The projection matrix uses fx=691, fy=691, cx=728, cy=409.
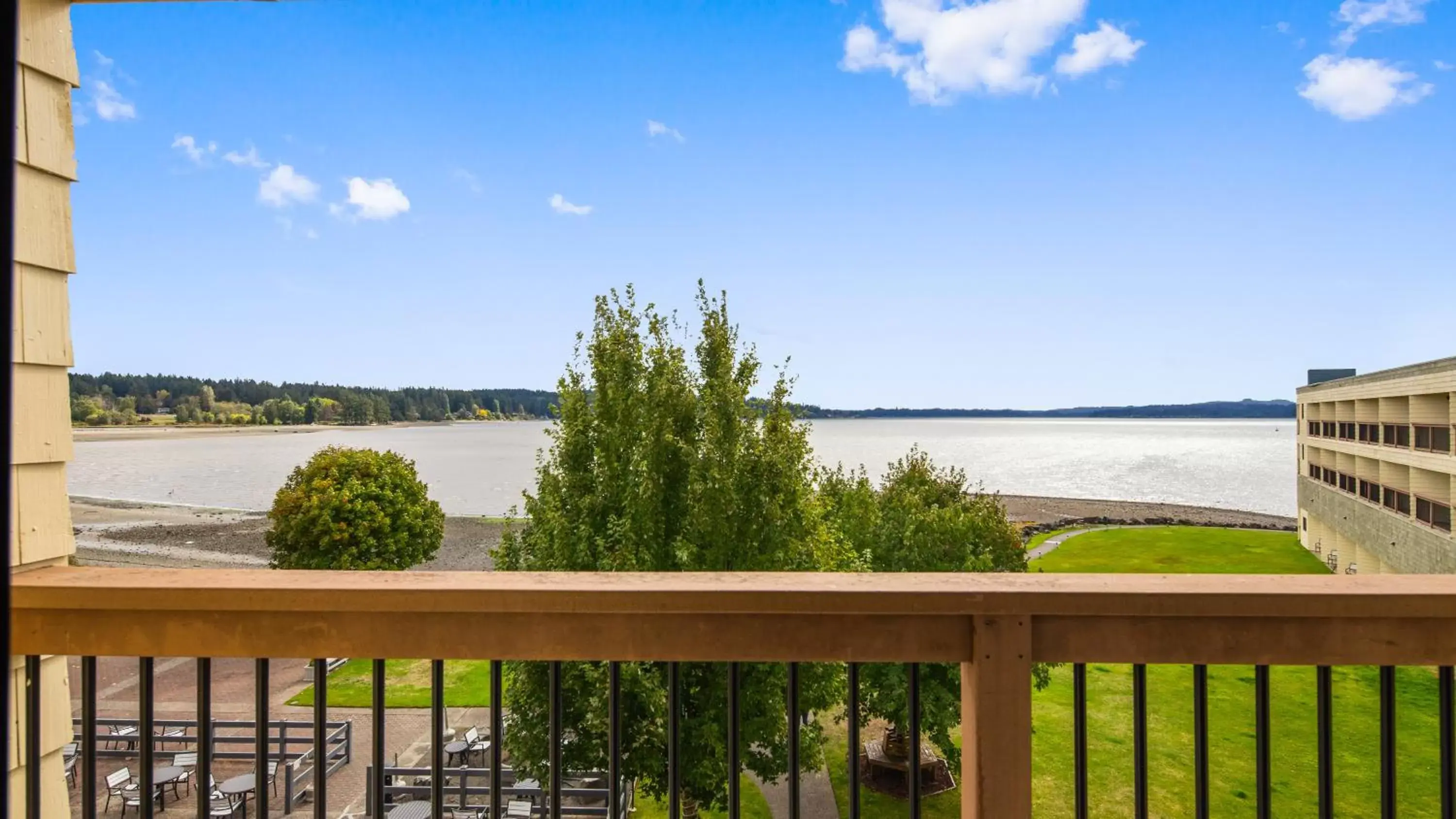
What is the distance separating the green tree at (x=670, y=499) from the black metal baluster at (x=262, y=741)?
4387 millimetres

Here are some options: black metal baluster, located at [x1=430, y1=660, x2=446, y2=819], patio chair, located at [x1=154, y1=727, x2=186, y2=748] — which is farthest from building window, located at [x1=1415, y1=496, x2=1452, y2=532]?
patio chair, located at [x1=154, y1=727, x2=186, y2=748]

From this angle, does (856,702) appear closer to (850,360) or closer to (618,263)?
(618,263)

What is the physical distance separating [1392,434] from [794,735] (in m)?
24.5

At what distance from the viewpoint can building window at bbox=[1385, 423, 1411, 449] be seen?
17.3m

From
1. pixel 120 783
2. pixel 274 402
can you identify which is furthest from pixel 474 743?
pixel 274 402

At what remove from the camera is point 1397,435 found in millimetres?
18094

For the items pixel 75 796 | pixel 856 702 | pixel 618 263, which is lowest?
pixel 75 796

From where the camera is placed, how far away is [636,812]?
801cm

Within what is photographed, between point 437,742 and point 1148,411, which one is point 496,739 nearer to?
point 437,742

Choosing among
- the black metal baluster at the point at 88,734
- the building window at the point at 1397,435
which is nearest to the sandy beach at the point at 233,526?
the building window at the point at 1397,435

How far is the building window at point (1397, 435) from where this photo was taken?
17.3m

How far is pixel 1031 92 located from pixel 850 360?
23029mm

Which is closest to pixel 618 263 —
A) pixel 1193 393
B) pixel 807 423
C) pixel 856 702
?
pixel 807 423

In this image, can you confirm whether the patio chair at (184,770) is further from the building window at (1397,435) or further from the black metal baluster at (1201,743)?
the building window at (1397,435)
